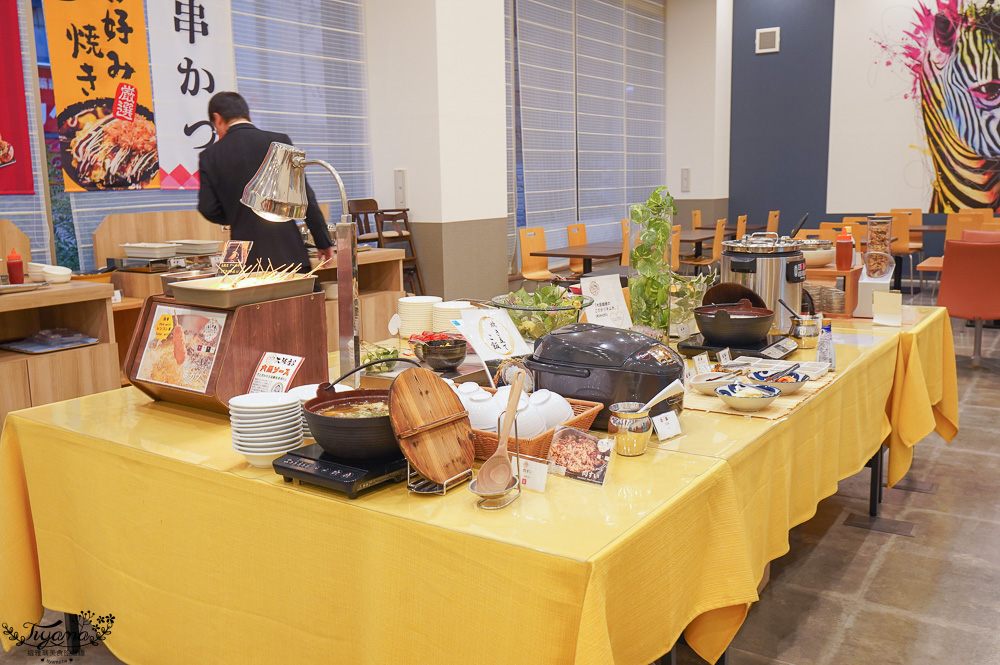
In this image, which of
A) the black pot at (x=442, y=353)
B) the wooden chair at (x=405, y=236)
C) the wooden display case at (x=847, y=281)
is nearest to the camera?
the black pot at (x=442, y=353)

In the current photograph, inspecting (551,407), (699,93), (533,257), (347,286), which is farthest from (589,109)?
(551,407)

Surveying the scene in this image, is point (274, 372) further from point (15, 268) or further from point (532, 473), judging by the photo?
point (15, 268)

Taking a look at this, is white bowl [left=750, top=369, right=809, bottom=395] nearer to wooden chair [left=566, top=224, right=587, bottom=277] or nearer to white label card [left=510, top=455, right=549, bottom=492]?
white label card [left=510, top=455, right=549, bottom=492]

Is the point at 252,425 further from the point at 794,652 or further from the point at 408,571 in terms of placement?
the point at 794,652

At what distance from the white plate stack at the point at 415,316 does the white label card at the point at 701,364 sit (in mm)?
821

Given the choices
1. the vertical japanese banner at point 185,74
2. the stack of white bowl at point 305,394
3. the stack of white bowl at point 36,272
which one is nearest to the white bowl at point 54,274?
the stack of white bowl at point 36,272

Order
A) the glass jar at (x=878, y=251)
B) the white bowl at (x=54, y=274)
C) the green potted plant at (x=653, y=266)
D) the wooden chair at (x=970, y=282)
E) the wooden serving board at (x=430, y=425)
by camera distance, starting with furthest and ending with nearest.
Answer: the wooden chair at (x=970, y=282)
the white bowl at (x=54, y=274)
the glass jar at (x=878, y=251)
the green potted plant at (x=653, y=266)
the wooden serving board at (x=430, y=425)

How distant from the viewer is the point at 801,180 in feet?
33.5

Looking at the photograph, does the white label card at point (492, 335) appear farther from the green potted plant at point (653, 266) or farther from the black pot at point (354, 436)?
the black pot at point (354, 436)

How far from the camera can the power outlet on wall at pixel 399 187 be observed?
5.94 m

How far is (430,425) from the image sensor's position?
1322 mm

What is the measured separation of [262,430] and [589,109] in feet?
25.7

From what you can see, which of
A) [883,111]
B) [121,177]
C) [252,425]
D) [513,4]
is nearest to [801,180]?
[883,111]

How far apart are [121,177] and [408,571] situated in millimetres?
3925
